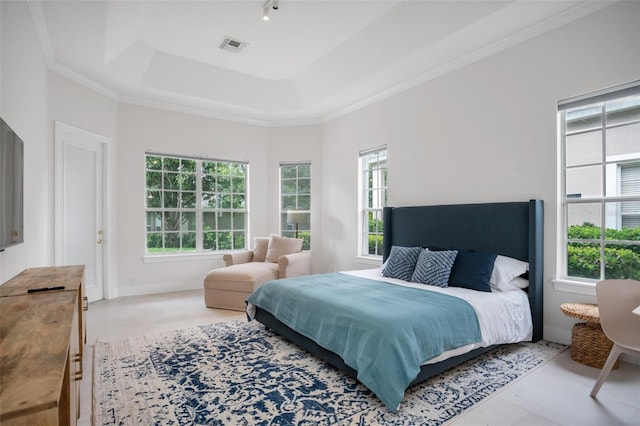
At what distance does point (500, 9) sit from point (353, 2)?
1.40 m

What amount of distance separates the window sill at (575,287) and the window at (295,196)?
13.0ft

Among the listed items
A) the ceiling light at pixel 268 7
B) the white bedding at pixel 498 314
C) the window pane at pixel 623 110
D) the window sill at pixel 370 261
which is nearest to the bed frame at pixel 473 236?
the white bedding at pixel 498 314

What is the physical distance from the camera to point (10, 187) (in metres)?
2.17

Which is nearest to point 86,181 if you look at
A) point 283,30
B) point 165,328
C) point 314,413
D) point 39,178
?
point 39,178

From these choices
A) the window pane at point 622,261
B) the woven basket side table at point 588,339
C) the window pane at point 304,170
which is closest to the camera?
the woven basket side table at point 588,339

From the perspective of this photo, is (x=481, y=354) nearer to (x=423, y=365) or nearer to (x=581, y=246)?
(x=423, y=365)

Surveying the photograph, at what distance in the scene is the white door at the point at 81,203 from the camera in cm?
425

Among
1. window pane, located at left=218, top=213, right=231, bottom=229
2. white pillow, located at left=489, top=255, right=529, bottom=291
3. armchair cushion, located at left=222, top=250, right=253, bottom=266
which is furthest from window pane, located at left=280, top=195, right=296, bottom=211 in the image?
white pillow, located at left=489, top=255, right=529, bottom=291

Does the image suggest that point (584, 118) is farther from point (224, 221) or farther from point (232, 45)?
point (224, 221)

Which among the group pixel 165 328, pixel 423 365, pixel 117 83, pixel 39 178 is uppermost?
pixel 117 83

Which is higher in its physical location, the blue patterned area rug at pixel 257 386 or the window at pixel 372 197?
the window at pixel 372 197

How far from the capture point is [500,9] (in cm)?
300

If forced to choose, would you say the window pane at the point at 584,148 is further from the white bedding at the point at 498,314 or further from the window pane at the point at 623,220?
the white bedding at the point at 498,314

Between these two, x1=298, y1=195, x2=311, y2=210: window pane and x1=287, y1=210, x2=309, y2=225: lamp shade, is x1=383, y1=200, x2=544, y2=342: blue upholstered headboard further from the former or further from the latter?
x1=298, y1=195, x2=311, y2=210: window pane
